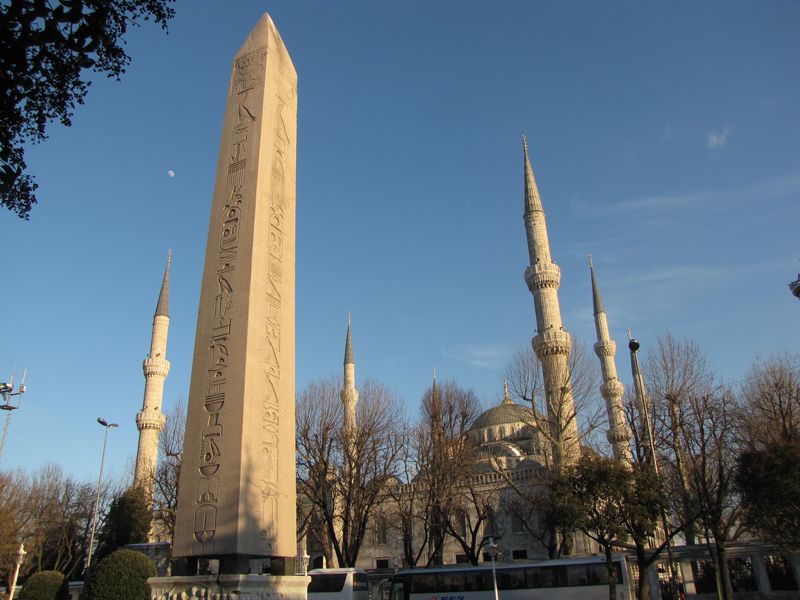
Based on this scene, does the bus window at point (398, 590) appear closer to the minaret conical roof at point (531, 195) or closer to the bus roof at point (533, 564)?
the bus roof at point (533, 564)

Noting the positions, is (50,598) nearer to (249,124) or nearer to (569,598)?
(569,598)

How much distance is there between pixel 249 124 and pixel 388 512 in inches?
879

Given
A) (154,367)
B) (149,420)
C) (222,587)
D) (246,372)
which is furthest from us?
(154,367)

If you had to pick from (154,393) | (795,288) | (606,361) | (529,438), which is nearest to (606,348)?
(606,361)

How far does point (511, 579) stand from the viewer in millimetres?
17250

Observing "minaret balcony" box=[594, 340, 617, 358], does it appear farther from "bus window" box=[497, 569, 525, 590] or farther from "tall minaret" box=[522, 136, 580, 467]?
"bus window" box=[497, 569, 525, 590]

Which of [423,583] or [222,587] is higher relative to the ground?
[222,587]

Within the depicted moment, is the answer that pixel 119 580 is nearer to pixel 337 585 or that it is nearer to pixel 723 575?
pixel 337 585

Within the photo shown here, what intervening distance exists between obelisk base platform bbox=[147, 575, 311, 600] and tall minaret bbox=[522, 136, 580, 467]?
50.0ft

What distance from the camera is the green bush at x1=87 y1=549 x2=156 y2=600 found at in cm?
1173

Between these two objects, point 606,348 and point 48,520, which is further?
point 606,348

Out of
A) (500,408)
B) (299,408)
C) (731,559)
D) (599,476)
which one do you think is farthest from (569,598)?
(500,408)

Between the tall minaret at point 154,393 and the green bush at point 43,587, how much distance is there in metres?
9.04

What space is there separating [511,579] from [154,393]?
20.0 meters
